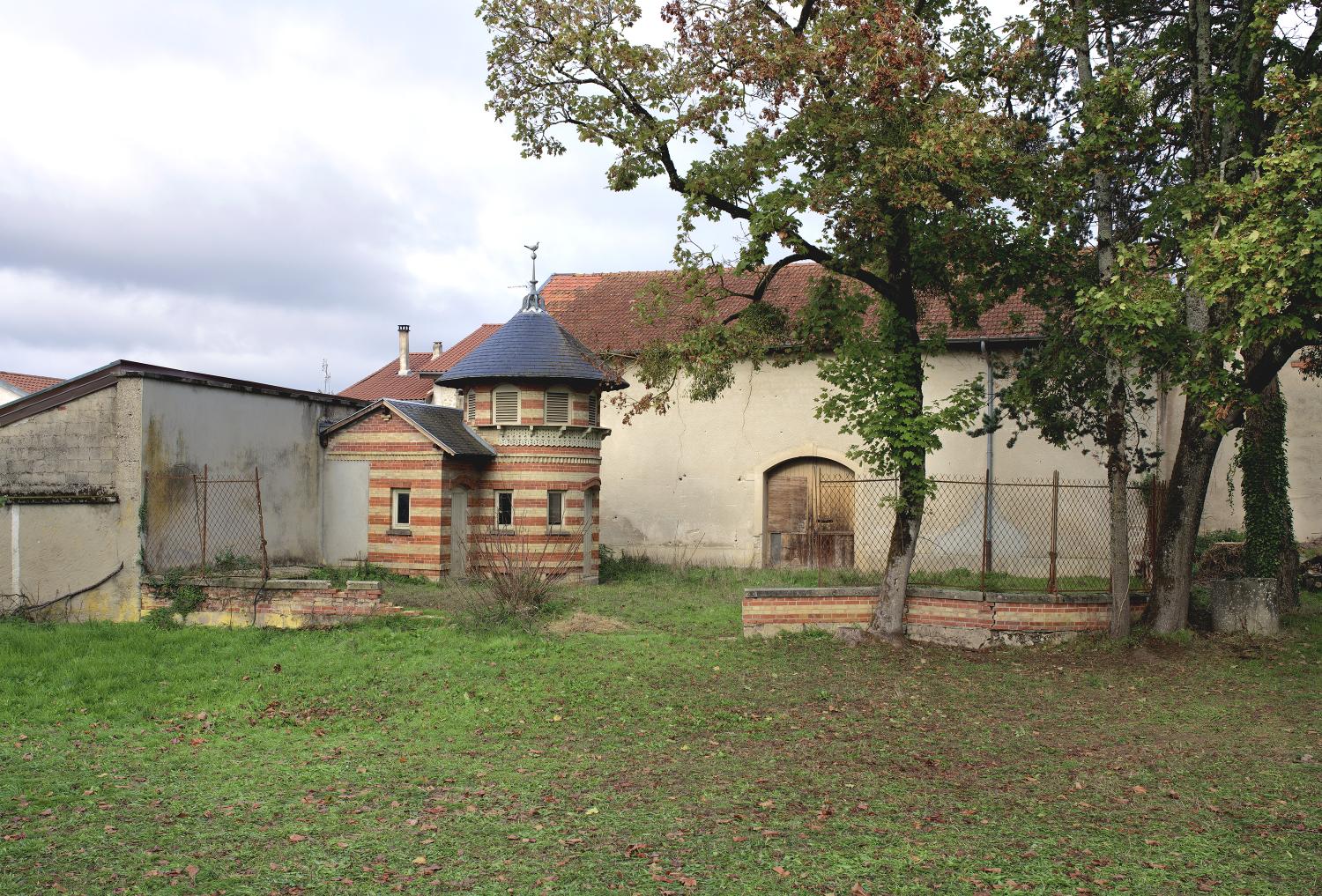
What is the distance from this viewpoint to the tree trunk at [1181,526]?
40.4 feet

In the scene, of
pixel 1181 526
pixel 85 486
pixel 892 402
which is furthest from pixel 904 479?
pixel 85 486

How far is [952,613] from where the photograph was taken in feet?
42.6

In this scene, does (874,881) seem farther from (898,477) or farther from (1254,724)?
(898,477)

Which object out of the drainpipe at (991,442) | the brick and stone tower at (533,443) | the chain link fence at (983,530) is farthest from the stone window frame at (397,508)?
the drainpipe at (991,442)

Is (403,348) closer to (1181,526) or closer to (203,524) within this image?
(203,524)

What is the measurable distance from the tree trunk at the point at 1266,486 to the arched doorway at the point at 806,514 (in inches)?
319

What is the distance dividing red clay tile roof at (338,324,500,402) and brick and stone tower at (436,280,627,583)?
1070 centimetres

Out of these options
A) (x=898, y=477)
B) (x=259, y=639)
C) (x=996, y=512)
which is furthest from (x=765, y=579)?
(x=259, y=639)

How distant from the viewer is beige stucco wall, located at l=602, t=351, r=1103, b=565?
22250mm

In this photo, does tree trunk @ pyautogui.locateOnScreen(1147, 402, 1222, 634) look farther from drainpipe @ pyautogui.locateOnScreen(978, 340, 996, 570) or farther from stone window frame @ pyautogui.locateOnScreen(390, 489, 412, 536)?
stone window frame @ pyautogui.locateOnScreen(390, 489, 412, 536)

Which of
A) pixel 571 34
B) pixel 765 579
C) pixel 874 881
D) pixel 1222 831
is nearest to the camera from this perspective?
pixel 874 881

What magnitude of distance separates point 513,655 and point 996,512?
487 inches

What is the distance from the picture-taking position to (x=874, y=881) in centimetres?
562

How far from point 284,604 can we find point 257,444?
421 cm
